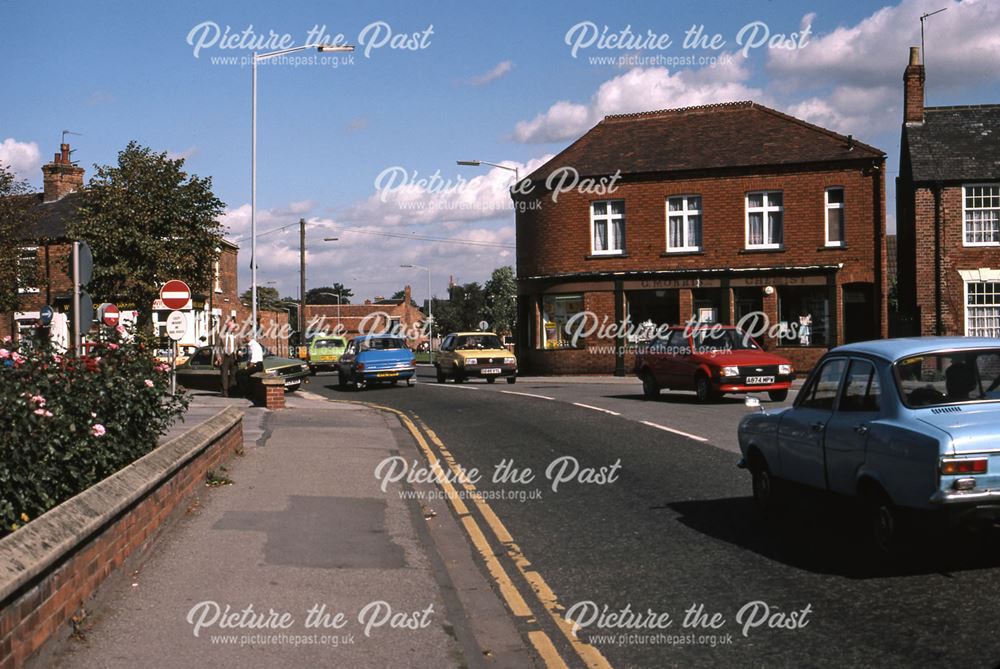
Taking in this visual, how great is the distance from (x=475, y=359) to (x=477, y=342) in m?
1.43

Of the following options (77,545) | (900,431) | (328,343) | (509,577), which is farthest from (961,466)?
(328,343)

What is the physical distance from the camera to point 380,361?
1303 inches

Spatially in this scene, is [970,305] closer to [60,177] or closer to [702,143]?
[702,143]

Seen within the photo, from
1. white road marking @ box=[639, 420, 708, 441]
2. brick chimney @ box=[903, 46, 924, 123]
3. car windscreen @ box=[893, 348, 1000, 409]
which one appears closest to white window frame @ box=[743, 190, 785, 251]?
brick chimney @ box=[903, 46, 924, 123]

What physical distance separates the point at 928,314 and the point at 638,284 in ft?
34.8

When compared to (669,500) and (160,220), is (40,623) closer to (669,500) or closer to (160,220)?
(669,500)

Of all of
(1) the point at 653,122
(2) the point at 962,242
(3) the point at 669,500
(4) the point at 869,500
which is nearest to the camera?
(4) the point at 869,500

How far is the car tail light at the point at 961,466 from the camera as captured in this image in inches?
260

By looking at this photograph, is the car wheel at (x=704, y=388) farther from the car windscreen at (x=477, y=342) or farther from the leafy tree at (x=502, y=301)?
the leafy tree at (x=502, y=301)

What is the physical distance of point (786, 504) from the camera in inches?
361

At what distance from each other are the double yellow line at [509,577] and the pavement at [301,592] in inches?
4.7

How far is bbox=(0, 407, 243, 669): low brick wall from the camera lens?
15.9ft

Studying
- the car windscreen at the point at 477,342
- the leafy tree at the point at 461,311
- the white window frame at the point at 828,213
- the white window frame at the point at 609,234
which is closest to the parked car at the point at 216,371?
the car windscreen at the point at 477,342

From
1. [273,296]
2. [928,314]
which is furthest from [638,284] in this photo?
[273,296]
